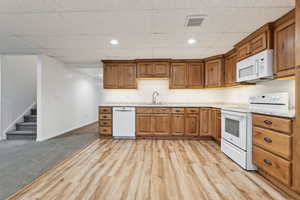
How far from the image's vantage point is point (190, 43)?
3299mm

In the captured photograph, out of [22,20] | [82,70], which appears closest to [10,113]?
[82,70]

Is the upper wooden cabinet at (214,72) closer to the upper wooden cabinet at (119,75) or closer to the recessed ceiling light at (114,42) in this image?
the upper wooden cabinet at (119,75)

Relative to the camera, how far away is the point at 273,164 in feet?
6.47

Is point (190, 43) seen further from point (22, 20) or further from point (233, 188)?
point (22, 20)

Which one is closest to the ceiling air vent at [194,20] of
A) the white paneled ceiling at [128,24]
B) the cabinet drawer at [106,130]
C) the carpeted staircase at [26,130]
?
the white paneled ceiling at [128,24]

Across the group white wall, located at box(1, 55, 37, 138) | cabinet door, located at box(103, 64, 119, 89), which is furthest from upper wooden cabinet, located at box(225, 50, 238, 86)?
white wall, located at box(1, 55, 37, 138)

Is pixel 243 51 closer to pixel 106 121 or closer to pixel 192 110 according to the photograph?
pixel 192 110

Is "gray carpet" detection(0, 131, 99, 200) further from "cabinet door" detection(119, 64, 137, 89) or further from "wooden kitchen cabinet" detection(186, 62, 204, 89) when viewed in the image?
"wooden kitchen cabinet" detection(186, 62, 204, 89)

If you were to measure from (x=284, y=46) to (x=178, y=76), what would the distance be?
2.64m

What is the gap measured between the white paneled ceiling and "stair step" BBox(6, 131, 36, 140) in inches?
86.3

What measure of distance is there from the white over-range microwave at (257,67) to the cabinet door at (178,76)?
1700 millimetres

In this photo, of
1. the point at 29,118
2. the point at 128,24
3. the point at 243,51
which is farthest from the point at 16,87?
the point at 243,51

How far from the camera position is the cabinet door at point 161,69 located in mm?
4562

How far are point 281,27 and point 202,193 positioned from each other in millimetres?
2525
